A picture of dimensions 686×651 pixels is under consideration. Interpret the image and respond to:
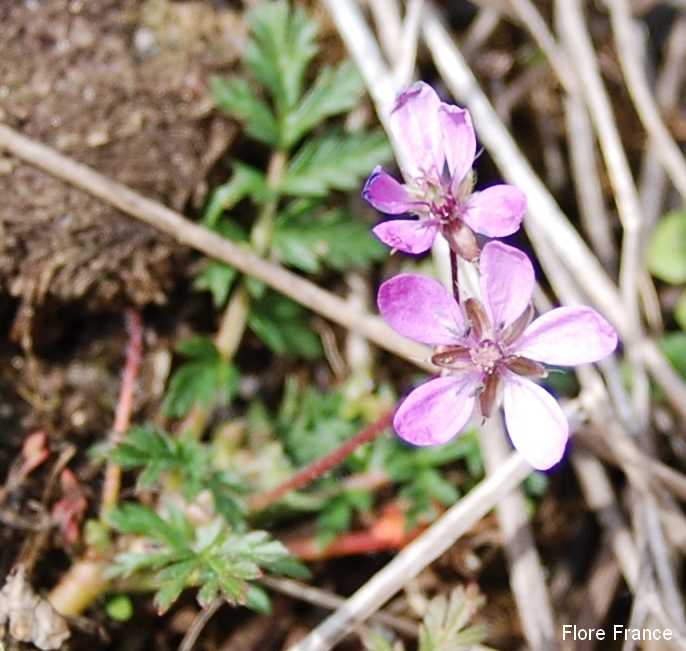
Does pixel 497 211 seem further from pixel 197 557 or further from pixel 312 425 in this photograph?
pixel 312 425

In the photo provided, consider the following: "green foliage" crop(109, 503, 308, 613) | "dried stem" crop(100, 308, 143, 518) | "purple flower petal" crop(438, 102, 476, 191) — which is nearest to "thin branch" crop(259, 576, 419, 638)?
"green foliage" crop(109, 503, 308, 613)

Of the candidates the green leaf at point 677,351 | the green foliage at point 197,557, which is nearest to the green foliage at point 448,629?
the green foliage at point 197,557

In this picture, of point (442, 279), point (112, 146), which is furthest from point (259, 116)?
point (442, 279)

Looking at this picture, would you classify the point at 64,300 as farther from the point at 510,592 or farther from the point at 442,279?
the point at 510,592

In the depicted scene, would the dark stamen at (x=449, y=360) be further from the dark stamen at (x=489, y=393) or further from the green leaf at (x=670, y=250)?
the green leaf at (x=670, y=250)

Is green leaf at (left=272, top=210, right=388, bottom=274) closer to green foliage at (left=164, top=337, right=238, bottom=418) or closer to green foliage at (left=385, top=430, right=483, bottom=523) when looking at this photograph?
green foliage at (left=164, top=337, right=238, bottom=418)

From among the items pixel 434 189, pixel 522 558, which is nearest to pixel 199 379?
pixel 522 558
